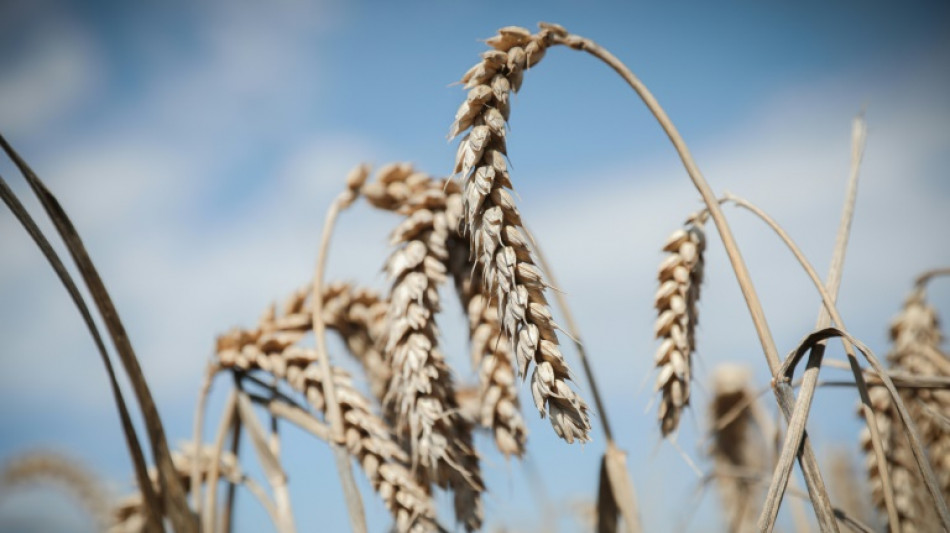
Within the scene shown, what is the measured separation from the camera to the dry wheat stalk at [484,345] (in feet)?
5.02

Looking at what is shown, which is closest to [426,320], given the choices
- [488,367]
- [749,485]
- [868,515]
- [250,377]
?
[488,367]

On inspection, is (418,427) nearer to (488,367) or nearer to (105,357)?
(488,367)

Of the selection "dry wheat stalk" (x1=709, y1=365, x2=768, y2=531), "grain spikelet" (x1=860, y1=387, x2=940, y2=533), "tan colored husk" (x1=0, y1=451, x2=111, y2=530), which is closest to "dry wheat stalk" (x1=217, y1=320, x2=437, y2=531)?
"grain spikelet" (x1=860, y1=387, x2=940, y2=533)

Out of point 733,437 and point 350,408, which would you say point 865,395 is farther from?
point 733,437

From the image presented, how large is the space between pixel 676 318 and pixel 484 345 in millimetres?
A: 438

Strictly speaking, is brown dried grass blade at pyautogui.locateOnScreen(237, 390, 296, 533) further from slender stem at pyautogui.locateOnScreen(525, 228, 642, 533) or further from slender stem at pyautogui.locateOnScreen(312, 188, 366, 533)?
slender stem at pyautogui.locateOnScreen(525, 228, 642, 533)

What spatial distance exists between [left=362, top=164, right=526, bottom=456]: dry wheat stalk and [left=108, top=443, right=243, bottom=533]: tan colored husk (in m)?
0.68

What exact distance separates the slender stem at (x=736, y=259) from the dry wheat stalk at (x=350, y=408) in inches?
29.0

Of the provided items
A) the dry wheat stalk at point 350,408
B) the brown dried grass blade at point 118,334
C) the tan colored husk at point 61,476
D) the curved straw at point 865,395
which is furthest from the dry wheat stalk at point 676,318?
the tan colored husk at point 61,476

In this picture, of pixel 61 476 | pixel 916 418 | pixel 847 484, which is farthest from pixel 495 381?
pixel 61 476

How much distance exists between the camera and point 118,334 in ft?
3.69

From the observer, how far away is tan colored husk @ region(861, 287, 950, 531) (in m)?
1.75

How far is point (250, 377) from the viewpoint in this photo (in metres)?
1.87

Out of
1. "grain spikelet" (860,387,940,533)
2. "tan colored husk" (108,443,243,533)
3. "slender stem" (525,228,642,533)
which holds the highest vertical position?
"tan colored husk" (108,443,243,533)
